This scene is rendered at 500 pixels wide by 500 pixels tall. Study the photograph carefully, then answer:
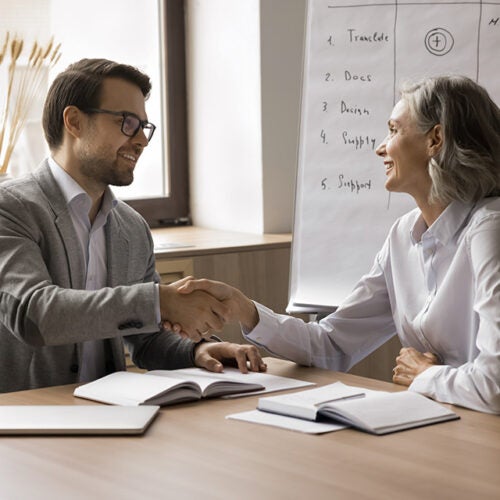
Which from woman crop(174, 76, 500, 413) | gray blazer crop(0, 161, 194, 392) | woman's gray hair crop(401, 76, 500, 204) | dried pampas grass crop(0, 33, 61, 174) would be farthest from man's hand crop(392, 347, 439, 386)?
dried pampas grass crop(0, 33, 61, 174)

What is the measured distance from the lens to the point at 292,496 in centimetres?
139

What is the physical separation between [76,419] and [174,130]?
7.90ft

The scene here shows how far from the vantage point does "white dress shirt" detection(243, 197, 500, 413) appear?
1.95m

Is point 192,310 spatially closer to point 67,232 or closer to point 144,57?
point 67,232

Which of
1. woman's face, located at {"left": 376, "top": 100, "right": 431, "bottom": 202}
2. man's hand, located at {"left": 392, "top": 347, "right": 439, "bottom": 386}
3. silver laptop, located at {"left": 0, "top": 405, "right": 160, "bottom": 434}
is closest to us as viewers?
silver laptop, located at {"left": 0, "top": 405, "right": 160, "bottom": 434}

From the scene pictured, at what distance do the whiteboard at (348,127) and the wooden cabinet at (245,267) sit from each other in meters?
0.43

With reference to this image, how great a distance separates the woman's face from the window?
68.1 inches

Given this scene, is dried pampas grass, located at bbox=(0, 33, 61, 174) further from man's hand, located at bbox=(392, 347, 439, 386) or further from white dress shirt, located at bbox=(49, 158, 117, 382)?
man's hand, located at bbox=(392, 347, 439, 386)

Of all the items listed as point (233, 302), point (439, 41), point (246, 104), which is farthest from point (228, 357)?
point (246, 104)

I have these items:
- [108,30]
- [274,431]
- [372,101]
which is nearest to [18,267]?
[274,431]

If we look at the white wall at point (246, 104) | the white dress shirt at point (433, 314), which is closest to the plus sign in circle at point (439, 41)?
the white dress shirt at point (433, 314)

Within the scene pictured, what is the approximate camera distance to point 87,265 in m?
2.45

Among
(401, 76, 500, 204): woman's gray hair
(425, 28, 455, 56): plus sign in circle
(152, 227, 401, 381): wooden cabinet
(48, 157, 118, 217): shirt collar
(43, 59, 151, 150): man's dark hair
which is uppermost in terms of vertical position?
(425, 28, 455, 56): plus sign in circle

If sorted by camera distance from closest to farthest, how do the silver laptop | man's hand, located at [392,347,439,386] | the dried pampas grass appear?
the silver laptop, man's hand, located at [392,347,439,386], the dried pampas grass
